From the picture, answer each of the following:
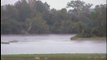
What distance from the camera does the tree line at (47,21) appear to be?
3.36 meters

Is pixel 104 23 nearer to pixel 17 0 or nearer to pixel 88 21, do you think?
pixel 88 21

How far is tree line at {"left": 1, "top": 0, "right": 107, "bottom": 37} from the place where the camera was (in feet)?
11.0

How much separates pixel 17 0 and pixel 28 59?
809 mm

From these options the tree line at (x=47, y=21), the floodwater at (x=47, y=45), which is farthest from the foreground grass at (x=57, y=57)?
the tree line at (x=47, y=21)

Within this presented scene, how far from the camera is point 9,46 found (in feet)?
11.2

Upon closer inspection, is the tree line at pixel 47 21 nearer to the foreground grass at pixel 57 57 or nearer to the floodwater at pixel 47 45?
the floodwater at pixel 47 45

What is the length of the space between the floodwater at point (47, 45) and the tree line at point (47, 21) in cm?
7

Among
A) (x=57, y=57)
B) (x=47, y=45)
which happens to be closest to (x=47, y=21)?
(x=47, y=45)

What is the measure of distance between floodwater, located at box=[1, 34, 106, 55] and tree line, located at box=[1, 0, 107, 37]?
0.24 feet

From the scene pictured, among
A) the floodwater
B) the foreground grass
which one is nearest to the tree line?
the floodwater

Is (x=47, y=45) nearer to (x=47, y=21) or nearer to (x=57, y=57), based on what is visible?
(x=57, y=57)

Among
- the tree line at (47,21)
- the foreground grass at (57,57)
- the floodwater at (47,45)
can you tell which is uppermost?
the tree line at (47,21)

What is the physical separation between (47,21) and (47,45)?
32 centimetres

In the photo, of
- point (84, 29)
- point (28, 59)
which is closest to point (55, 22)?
point (84, 29)
